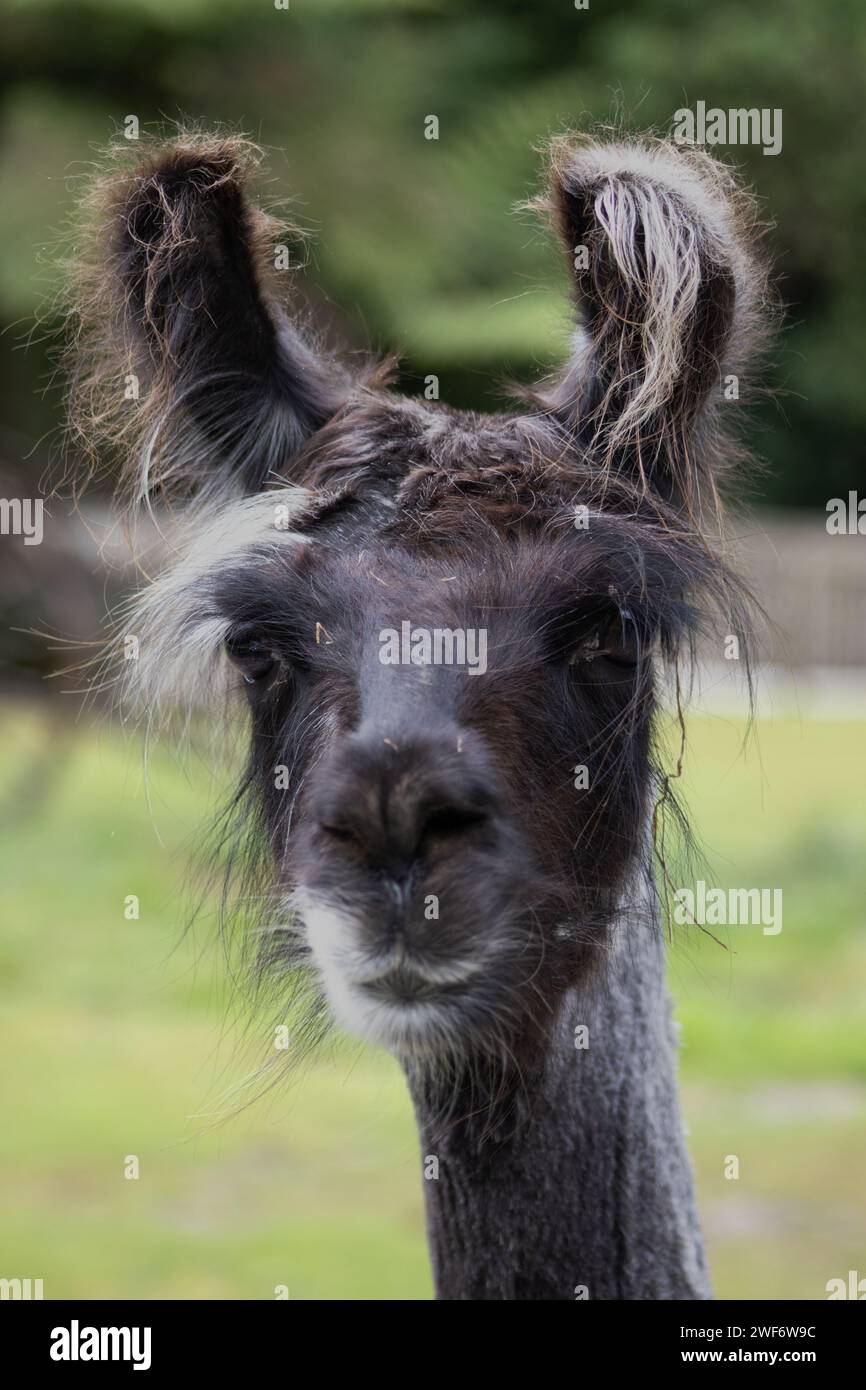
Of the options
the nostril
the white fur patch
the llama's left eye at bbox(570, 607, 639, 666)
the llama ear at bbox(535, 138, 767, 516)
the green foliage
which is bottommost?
the nostril

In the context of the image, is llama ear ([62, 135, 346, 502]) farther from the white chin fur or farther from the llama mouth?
the llama mouth

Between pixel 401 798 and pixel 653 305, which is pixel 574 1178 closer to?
pixel 401 798

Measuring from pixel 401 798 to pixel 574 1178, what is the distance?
4.88ft

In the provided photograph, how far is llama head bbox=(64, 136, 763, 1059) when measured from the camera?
10.6 ft

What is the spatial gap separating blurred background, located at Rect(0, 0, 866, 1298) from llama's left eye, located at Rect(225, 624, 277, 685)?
0.54 metres

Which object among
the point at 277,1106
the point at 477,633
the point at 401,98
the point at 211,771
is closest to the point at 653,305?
the point at 477,633

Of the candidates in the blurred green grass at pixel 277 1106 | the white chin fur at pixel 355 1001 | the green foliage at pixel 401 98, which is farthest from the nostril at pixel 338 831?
the green foliage at pixel 401 98

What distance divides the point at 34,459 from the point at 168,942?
1190 cm

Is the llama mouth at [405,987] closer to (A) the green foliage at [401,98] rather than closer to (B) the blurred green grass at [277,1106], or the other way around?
(B) the blurred green grass at [277,1106]

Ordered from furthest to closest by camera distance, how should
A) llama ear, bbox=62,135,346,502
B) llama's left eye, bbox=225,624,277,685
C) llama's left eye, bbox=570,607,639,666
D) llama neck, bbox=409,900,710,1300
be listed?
llama ear, bbox=62,135,346,502 < llama neck, bbox=409,900,710,1300 < llama's left eye, bbox=225,624,277,685 < llama's left eye, bbox=570,607,639,666

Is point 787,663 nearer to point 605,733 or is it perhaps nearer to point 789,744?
point 605,733

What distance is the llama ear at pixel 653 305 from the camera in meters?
3.74

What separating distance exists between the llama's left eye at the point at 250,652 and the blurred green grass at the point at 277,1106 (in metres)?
2.51

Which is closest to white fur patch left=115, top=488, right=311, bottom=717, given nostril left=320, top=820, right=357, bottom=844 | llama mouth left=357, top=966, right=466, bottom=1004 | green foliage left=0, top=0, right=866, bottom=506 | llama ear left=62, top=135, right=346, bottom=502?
llama ear left=62, top=135, right=346, bottom=502
